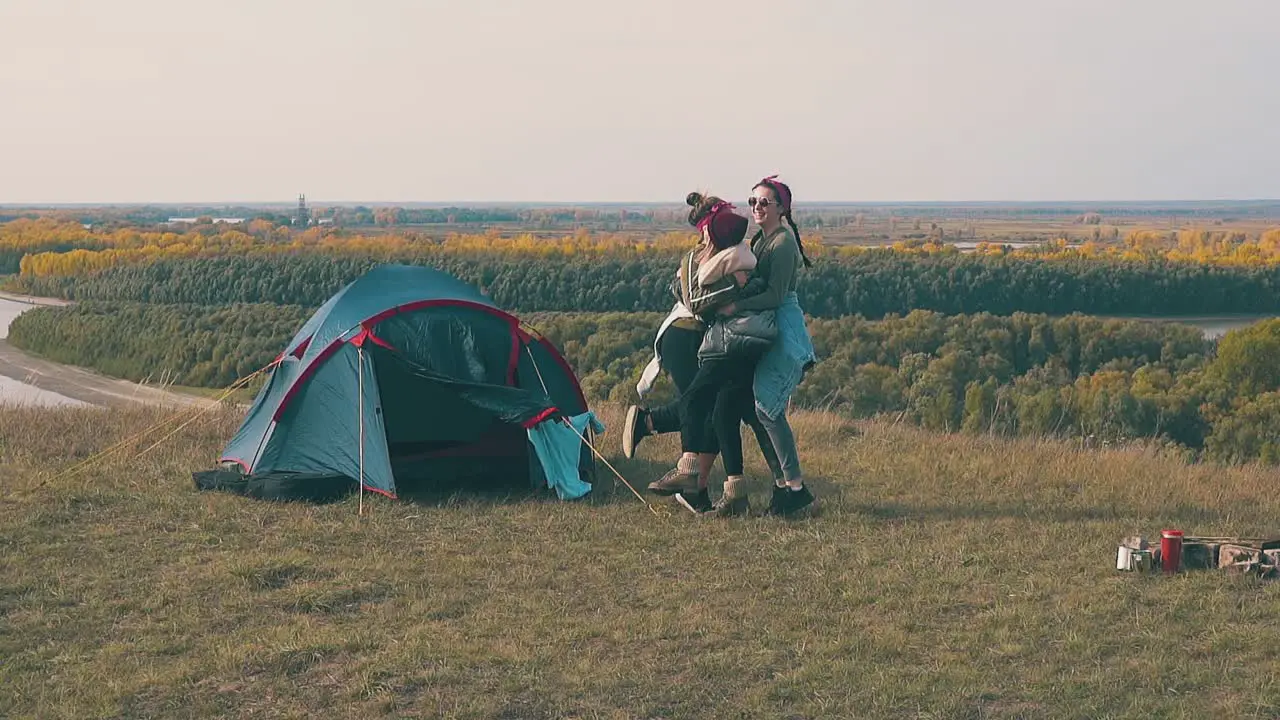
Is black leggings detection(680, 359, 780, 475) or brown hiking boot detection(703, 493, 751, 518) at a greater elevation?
black leggings detection(680, 359, 780, 475)

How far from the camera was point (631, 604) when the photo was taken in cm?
659

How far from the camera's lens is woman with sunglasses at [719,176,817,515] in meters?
8.36

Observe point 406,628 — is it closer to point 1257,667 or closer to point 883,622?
point 883,622

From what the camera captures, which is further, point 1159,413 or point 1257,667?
point 1159,413

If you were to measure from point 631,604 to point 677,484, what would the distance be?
217cm

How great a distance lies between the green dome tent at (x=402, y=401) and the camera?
9.17 meters

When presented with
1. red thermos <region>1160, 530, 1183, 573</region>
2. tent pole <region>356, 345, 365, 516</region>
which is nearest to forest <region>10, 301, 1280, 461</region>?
tent pole <region>356, 345, 365, 516</region>

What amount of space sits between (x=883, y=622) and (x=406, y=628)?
7.37 ft

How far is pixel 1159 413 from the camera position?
1079 inches

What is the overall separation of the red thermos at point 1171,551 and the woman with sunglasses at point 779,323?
225 centimetres

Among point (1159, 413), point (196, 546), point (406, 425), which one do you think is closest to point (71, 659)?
point (196, 546)

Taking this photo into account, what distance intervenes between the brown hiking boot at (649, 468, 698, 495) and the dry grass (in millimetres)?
251

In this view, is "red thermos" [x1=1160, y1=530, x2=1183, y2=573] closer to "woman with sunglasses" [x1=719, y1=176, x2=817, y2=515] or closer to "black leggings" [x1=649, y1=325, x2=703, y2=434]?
"woman with sunglasses" [x1=719, y1=176, x2=817, y2=515]

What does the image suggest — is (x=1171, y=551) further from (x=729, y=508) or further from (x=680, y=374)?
(x=680, y=374)
